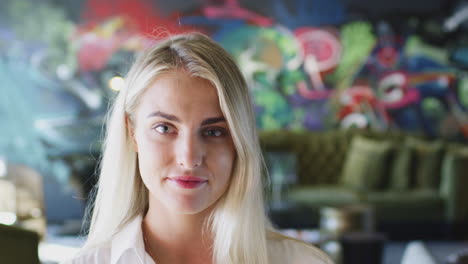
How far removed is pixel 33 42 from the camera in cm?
584

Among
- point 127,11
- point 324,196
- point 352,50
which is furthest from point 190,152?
point 127,11

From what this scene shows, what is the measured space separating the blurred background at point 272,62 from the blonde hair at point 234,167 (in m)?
4.44

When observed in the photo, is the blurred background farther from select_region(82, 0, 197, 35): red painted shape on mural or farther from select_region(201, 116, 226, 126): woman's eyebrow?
select_region(201, 116, 226, 126): woman's eyebrow

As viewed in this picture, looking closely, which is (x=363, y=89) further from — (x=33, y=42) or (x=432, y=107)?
(x=33, y=42)

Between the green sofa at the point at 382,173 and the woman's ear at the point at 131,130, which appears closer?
the woman's ear at the point at 131,130

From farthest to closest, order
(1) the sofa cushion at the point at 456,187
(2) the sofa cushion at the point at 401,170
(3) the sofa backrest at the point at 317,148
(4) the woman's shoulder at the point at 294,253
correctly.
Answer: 1. (3) the sofa backrest at the point at 317,148
2. (2) the sofa cushion at the point at 401,170
3. (1) the sofa cushion at the point at 456,187
4. (4) the woman's shoulder at the point at 294,253

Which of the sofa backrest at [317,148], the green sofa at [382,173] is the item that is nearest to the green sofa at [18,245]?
the green sofa at [382,173]

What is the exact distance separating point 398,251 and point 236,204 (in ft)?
12.5

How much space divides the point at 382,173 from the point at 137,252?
14.0 feet

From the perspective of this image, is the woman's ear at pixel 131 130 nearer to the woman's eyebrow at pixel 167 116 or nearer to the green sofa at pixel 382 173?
the woman's eyebrow at pixel 167 116

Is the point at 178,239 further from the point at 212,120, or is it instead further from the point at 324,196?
the point at 324,196

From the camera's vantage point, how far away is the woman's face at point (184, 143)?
1055 millimetres

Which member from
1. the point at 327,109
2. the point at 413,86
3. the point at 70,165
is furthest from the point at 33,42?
the point at 413,86

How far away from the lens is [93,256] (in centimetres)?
111
